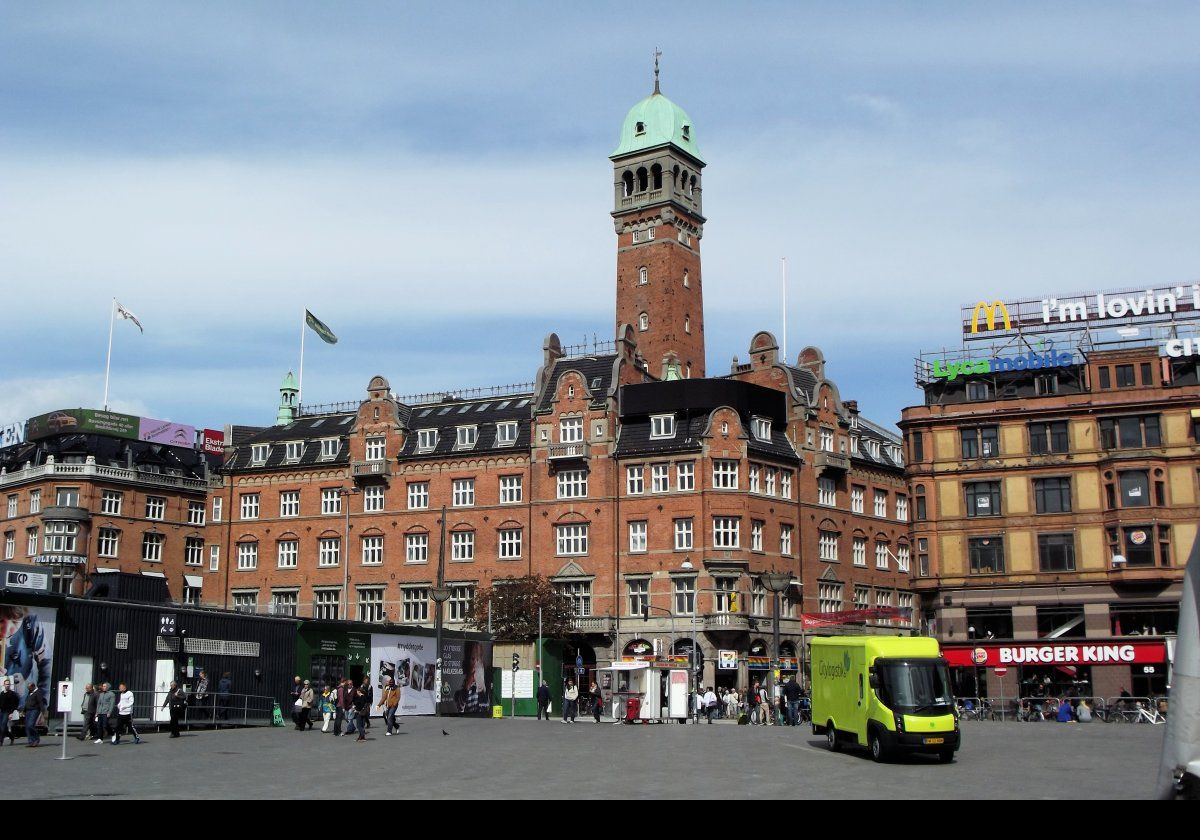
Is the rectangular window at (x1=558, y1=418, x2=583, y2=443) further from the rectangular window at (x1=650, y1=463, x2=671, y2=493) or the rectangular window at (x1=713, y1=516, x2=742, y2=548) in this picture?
the rectangular window at (x1=713, y1=516, x2=742, y2=548)

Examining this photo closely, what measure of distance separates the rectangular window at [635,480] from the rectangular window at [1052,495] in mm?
22594

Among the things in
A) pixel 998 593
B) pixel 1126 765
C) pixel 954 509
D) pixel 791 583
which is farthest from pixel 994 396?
pixel 1126 765

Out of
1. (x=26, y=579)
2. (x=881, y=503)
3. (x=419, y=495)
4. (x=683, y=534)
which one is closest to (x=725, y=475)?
(x=683, y=534)

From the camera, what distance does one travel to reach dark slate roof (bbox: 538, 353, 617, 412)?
7825cm

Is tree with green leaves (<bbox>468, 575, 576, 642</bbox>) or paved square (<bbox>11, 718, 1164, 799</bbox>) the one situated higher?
tree with green leaves (<bbox>468, 575, 576, 642</bbox>)

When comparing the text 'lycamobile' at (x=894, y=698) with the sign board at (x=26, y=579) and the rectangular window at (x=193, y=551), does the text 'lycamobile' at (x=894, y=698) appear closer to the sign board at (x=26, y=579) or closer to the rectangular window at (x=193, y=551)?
the sign board at (x=26, y=579)

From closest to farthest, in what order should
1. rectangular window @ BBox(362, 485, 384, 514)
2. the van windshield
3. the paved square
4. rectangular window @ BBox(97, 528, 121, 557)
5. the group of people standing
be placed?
the paved square → the van windshield → the group of people standing → rectangular window @ BBox(362, 485, 384, 514) → rectangular window @ BBox(97, 528, 121, 557)

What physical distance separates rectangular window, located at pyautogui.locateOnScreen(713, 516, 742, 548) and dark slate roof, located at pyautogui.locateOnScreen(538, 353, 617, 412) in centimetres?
1128

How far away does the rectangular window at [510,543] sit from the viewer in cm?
7769

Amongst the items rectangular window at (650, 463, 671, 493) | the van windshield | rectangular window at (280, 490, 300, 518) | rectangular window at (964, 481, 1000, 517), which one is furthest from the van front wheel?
rectangular window at (280, 490, 300, 518)

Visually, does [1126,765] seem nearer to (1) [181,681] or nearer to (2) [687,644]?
(1) [181,681]

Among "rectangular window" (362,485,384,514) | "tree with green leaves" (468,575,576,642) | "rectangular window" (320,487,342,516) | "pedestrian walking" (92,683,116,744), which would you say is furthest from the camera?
"rectangular window" (320,487,342,516)

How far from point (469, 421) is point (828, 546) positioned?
25.1 metres

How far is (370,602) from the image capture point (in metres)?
81.4
